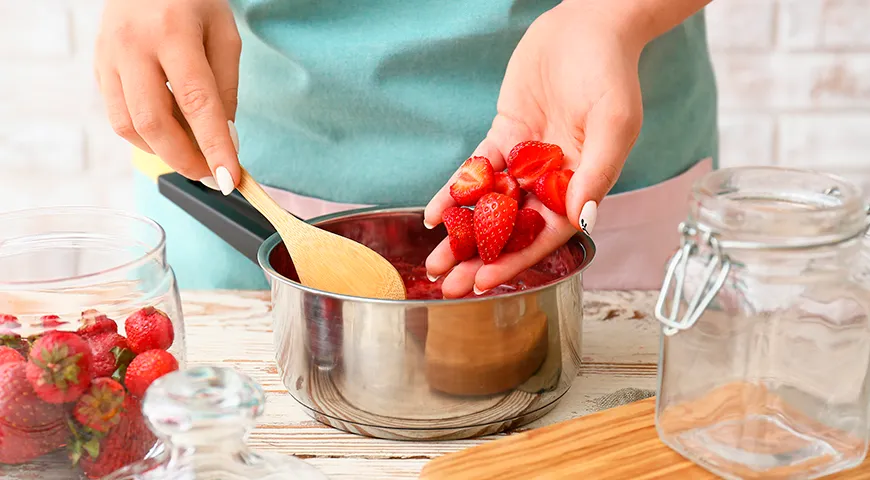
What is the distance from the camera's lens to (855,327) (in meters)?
0.70

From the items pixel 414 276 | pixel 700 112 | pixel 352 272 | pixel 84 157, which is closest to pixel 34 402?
pixel 352 272

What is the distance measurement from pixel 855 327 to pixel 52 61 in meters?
1.70

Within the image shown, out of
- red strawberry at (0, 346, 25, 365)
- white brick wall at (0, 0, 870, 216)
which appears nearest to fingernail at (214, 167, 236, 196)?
red strawberry at (0, 346, 25, 365)

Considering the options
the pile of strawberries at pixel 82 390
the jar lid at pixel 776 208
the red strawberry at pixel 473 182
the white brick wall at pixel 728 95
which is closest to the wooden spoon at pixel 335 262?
the red strawberry at pixel 473 182

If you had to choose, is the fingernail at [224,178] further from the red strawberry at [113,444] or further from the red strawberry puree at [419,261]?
the red strawberry at [113,444]

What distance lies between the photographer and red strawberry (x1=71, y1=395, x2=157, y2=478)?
0.67 meters

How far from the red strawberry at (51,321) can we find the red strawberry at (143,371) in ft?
0.20

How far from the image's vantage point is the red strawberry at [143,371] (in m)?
0.69

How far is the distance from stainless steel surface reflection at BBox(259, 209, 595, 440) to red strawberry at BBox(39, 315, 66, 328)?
0.61 ft

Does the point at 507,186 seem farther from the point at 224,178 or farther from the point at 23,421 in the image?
the point at 23,421

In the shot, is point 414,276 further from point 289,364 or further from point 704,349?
point 704,349

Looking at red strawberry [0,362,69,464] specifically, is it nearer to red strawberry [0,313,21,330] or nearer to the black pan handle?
red strawberry [0,313,21,330]

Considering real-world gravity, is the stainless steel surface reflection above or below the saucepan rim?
below

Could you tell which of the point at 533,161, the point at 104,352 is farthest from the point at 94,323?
the point at 533,161
